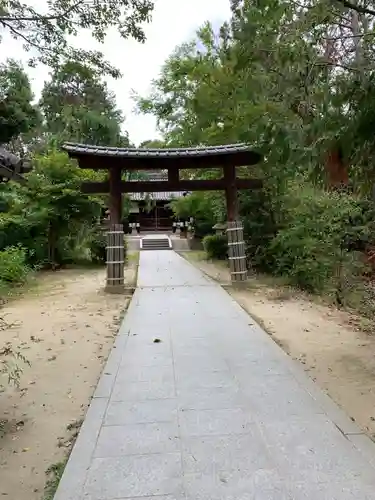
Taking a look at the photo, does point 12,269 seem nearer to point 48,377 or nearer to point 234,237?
point 234,237

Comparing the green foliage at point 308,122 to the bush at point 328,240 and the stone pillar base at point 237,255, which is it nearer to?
the bush at point 328,240

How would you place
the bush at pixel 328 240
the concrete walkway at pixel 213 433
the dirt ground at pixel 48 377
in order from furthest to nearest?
the bush at pixel 328 240, the dirt ground at pixel 48 377, the concrete walkway at pixel 213 433

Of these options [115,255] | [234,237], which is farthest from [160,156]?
[234,237]

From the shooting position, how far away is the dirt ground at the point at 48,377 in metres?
2.91

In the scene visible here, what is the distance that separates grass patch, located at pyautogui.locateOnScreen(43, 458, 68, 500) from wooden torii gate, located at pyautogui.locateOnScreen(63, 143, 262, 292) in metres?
7.57

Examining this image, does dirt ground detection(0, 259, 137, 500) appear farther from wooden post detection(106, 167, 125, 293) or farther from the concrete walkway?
wooden post detection(106, 167, 125, 293)

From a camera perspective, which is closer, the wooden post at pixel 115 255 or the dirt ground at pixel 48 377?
the dirt ground at pixel 48 377

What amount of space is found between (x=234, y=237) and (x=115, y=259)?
9.44ft

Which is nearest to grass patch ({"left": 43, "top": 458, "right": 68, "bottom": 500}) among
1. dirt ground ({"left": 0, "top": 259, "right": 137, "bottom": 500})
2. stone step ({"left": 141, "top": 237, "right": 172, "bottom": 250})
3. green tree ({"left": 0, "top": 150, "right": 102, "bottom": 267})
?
dirt ground ({"left": 0, "top": 259, "right": 137, "bottom": 500})

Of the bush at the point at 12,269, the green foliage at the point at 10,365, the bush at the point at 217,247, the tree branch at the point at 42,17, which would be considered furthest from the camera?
the bush at the point at 217,247

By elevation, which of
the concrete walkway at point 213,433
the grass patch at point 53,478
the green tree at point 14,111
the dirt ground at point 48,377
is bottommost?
the dirt ground at point 48,377

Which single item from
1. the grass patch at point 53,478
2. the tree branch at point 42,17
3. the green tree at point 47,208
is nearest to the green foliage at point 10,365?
the grass patch at point 53,478

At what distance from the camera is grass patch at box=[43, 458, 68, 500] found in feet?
8.23

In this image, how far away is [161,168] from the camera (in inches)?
423
